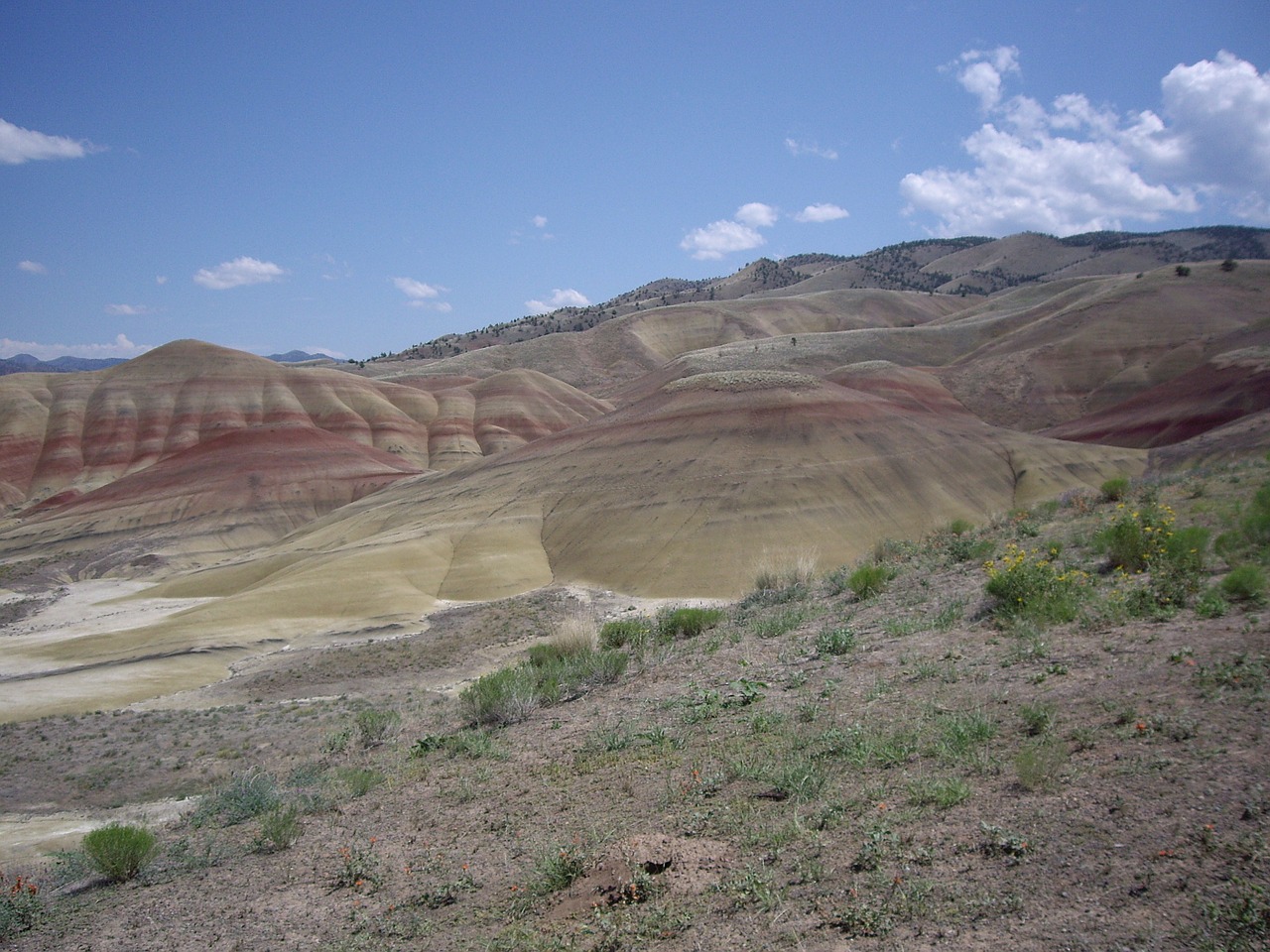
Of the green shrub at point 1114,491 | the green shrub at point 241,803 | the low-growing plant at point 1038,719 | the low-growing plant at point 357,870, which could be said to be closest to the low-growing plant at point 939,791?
the low-growing plant at point 1038,719

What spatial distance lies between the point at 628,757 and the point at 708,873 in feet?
9.82

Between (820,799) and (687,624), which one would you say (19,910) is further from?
(687,624)

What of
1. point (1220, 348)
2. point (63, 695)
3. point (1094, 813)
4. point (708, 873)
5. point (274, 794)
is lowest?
point (63, 695)

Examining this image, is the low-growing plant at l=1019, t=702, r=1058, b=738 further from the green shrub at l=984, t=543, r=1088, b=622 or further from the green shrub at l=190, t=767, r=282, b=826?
the green shrub at l=190, t=767, r=282, b=826

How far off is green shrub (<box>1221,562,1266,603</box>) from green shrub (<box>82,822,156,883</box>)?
11.9 metres

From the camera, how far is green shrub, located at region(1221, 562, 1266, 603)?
8.65 m

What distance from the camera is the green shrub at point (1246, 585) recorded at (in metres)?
8.65

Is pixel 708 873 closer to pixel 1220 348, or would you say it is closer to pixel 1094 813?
pixel 1094 813

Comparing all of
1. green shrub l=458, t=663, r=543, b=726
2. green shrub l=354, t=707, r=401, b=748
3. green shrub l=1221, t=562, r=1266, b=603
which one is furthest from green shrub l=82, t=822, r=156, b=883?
green shrub l=1221, t=562, r=1266, b=603

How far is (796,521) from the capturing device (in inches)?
1548

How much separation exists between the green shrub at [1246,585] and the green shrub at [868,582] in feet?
20.5

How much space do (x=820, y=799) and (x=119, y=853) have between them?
7.05 m

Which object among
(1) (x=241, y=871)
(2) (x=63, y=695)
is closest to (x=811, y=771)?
(1) (x=241, y=871)

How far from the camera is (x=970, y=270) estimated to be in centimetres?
18250
